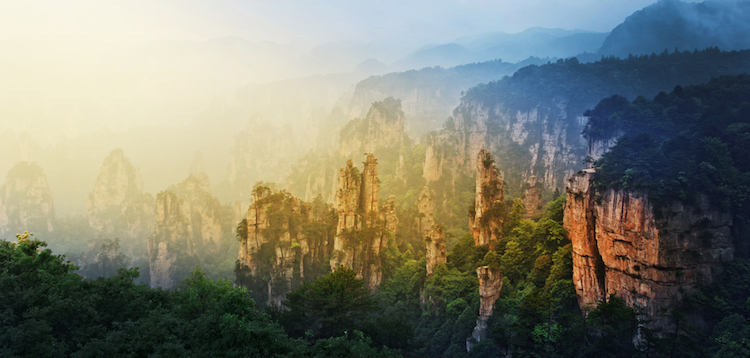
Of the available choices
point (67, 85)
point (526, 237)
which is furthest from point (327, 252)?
point (67, 85)

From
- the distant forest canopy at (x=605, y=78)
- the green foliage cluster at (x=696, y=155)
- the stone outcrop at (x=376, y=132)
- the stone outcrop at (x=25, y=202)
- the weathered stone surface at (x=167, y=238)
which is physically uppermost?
the distant forest canopy at (x=605, y=78)

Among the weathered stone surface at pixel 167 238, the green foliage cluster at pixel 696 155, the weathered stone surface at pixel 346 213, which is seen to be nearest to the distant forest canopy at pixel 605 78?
the green foliage cluster at pixel 696 155

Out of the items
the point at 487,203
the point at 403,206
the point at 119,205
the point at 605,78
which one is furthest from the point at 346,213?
the point at 605,78

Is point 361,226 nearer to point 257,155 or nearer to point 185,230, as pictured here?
point 185,230

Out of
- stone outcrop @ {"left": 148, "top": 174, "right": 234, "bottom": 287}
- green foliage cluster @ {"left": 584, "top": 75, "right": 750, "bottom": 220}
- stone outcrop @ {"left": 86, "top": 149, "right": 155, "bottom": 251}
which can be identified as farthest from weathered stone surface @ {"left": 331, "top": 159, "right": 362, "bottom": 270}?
stone outcrop @ {"left": 86, "top": 149, "right": 155, "bottom": 251}

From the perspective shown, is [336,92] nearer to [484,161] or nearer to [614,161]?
[484,161]

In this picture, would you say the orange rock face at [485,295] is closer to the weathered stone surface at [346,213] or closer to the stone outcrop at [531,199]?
the stone outcrop at [531,199]

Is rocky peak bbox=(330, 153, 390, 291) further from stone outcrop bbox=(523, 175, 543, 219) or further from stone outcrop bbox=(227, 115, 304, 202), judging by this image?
stone outcrop bbox=(227, 115, 304, 202)
